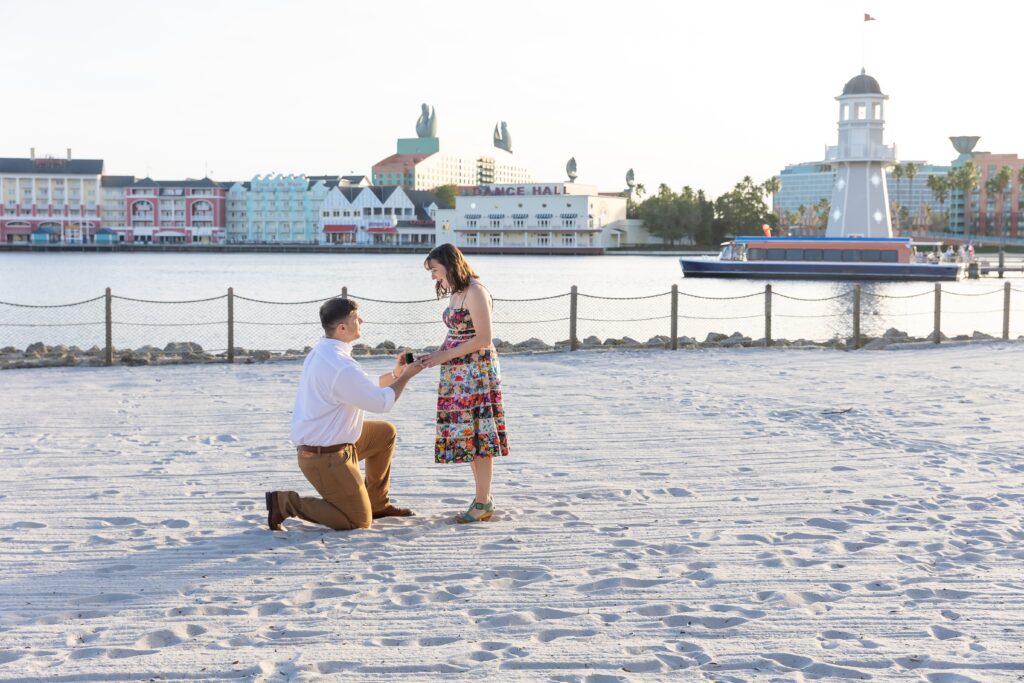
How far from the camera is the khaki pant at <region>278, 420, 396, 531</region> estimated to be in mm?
5965

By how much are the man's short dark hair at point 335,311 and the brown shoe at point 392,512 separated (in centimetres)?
128

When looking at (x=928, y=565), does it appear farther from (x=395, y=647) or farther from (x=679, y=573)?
(x=395, y=647)

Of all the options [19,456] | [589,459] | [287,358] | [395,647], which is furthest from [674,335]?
[395,647]

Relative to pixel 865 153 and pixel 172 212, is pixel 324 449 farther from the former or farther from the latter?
pixel 172 212

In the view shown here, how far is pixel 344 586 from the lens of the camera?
509 cm

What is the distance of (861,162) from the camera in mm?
56562

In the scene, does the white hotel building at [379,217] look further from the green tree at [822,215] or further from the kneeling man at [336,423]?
the kneeling man at [336,423]

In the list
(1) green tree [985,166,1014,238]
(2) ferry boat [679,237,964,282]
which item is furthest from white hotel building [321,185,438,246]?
(2) ferry boat [679,237,964,282]

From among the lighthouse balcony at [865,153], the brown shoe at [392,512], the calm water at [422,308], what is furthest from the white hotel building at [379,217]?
the brown shoe at [392,512]

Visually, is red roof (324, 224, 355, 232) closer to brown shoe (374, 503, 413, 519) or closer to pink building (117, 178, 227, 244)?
pink building (117, 178, 227, 244)

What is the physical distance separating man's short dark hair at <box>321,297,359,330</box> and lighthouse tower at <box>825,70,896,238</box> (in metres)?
53.8

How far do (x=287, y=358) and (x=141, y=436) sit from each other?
23.6 ft

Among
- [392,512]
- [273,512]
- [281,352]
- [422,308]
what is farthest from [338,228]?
[273,512]

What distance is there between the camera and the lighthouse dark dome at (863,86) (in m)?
55.8
